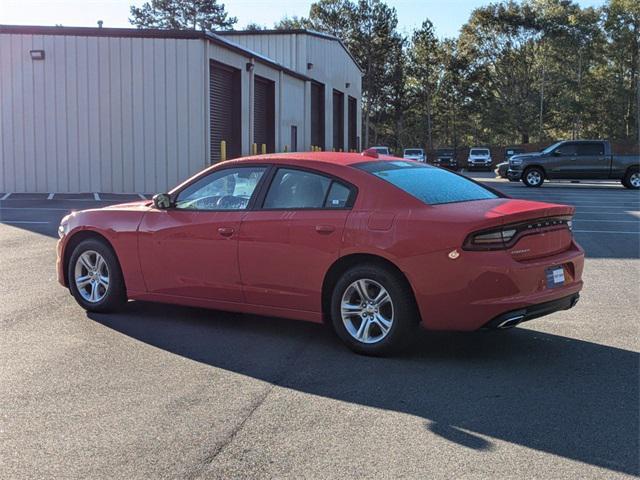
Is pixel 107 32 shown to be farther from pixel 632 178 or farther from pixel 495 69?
pixel 495 69

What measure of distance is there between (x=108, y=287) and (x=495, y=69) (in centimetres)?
6265

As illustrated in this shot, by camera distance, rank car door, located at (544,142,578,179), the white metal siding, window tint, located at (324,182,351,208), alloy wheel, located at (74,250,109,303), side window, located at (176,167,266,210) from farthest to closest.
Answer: the white metal siding
car door, located at (544,142,578,179)
alloy wheel, located at (74,250,109,303)
side window, located at (176,167,266,210)
window tint, located at (324,182,351,208)

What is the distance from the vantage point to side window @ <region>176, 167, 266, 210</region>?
6.00 m

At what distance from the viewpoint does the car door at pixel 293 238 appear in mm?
5422

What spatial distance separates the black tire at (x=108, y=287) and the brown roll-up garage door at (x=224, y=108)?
55.7ft

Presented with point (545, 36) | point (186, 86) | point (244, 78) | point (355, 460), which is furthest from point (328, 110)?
point (355, 460)

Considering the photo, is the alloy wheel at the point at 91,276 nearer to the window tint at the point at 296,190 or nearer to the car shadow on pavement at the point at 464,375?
the car shadow on pavement at the point at 464,375

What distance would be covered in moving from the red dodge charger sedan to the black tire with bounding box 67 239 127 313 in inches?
0.5

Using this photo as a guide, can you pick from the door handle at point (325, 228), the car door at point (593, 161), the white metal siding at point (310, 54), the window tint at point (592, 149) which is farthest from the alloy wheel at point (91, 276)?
the window tint at point (592, 149)

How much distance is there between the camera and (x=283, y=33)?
116 ft

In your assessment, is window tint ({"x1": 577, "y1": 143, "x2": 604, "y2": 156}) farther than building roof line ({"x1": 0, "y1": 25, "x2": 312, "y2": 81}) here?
Yes

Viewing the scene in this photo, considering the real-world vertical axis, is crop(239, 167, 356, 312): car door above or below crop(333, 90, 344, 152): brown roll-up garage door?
below

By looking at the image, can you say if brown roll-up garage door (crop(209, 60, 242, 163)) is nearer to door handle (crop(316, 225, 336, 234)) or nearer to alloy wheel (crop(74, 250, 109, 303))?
alloy wheel (crop(74, 250, 109, 303))

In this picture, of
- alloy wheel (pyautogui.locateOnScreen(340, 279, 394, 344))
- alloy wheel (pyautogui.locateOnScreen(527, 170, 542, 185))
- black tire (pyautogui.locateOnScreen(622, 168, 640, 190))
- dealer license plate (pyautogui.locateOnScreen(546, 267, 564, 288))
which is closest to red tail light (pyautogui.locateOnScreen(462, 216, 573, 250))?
dealer license plate (pyautogui.locateOnScreen(546, 267, 564, 288))
